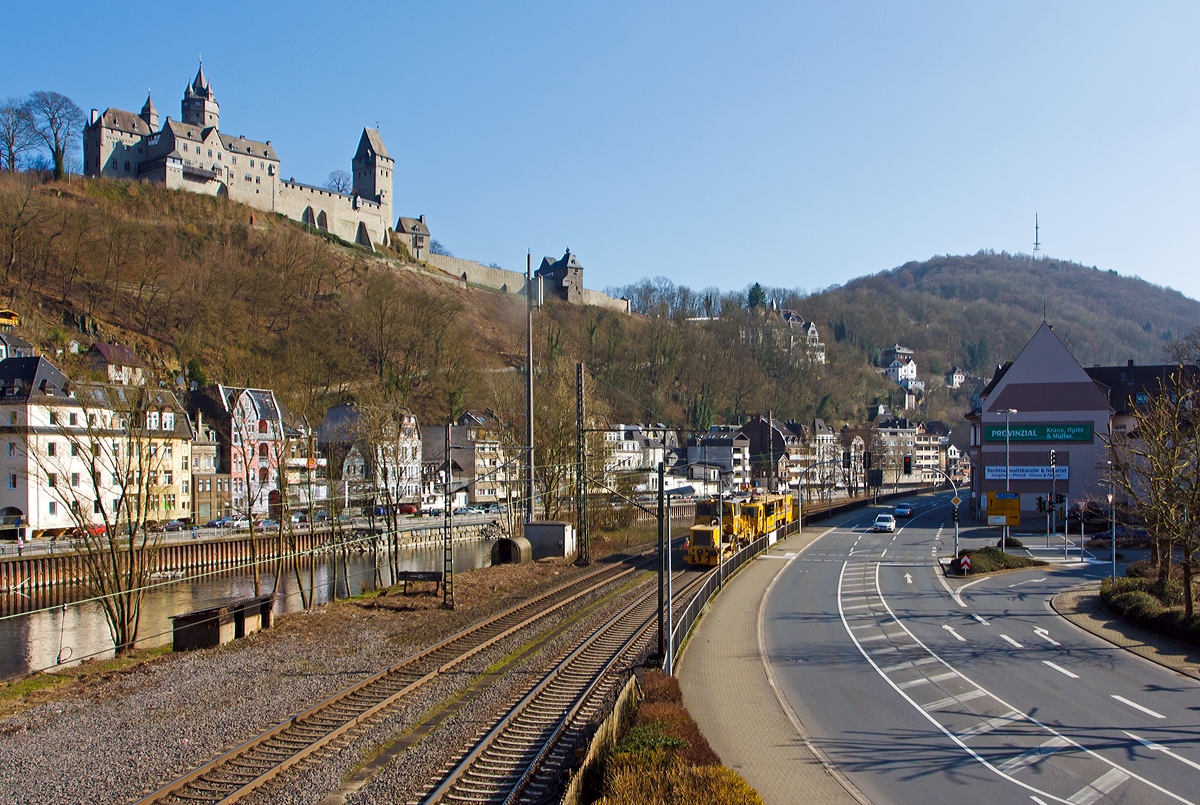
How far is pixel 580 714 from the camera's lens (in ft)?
50.9

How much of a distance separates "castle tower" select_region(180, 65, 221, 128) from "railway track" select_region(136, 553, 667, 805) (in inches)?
4998

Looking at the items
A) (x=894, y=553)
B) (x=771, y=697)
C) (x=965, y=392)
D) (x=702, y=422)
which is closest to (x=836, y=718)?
(x=771, y=697)

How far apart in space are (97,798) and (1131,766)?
14.8m

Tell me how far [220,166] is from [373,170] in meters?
27.6

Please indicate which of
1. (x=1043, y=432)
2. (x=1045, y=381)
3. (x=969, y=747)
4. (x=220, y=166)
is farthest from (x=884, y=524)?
(x=220, y=166)

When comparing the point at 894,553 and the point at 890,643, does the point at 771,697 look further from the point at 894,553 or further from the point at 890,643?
the point at 894,553

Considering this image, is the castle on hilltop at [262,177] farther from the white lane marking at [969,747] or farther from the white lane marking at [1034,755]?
the white lane marking at [1034,755]

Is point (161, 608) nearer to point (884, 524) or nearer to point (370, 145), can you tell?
point (884, 524)

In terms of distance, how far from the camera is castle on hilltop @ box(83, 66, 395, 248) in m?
111

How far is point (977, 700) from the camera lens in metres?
16.5

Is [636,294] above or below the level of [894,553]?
above

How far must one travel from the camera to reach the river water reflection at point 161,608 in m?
27.8

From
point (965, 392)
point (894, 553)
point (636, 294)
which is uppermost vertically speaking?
point (636, 294)

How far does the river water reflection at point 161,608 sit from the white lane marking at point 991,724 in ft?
60.1
